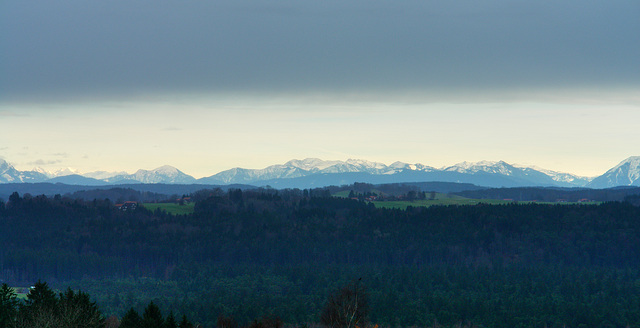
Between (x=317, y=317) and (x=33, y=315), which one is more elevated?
(x=33, y=315)

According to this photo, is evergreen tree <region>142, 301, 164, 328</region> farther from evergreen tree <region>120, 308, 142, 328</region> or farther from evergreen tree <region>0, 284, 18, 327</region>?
evergreen tree <region>0, 284, 18, 327</region>

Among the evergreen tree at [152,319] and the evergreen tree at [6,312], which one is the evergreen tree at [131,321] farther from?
the evergreen tree at [6,312]

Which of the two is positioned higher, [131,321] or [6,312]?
[6,312]

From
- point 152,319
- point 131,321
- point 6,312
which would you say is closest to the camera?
point 152,319

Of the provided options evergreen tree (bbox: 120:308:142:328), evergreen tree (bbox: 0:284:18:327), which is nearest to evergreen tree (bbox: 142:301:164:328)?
evergreen tree (bbox: 120:308:142:328)

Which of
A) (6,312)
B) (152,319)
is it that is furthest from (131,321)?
(6,312)

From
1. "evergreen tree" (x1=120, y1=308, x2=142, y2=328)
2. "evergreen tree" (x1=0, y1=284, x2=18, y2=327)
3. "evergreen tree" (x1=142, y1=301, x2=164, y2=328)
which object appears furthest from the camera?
"evergreen tree" (x1=120, y1=308, x2=142, y2=328)

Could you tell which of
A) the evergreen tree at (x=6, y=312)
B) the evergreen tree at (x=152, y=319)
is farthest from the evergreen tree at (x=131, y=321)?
the evergreen tree at (x=6, y=312)

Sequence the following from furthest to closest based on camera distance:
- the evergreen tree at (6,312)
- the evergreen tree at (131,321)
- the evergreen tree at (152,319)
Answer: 1. the evergreen tree at (131,321)
2. the evergreen tree at (152,319)
3. the evergreen tree at (6,312)

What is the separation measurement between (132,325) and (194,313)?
343ft

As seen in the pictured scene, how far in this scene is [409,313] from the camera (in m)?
188

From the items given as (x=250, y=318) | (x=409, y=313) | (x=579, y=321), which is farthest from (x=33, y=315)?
(x=579, y=321)

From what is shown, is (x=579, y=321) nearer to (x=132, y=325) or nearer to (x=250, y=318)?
(x=250, y=318)

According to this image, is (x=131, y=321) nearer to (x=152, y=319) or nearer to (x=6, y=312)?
(x=152, y=319)
